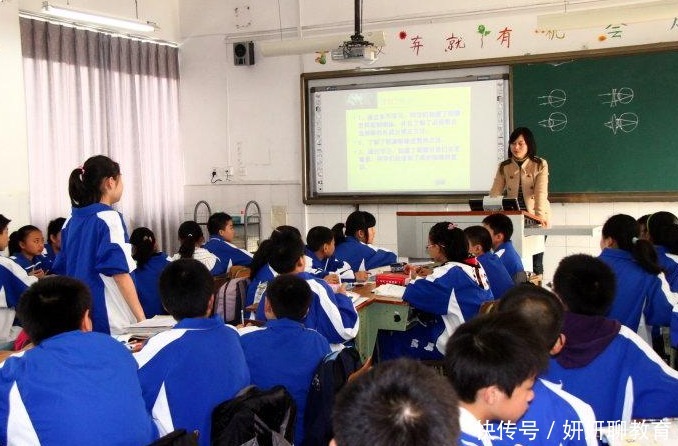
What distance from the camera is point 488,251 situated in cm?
396

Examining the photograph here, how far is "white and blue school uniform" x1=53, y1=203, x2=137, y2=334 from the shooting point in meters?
2.84

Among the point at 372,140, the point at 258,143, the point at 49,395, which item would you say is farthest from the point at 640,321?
the point at 258,143

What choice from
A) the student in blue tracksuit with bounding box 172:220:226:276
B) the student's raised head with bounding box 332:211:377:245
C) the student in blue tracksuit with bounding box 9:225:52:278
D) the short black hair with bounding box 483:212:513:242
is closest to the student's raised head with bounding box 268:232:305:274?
the short black hair with bounding box 483:212:513:242

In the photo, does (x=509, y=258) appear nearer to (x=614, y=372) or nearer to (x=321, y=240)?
(x=321, y=240)

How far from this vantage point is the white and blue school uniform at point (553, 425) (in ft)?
5.42

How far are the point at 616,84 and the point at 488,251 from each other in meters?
2.45

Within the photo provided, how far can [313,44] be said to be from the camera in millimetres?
5449

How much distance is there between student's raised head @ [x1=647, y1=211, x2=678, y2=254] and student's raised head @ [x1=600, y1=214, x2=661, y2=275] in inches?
9.5

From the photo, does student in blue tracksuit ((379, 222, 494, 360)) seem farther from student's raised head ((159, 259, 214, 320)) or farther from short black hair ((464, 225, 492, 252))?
student's raised head ((159, 259, 214, 320))

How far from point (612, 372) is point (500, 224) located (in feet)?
7.09

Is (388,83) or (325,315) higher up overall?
(388,83)

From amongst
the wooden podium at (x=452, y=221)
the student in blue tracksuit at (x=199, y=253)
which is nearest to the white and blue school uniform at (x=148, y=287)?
the student in blue tracksuit at (x=199, y=253)

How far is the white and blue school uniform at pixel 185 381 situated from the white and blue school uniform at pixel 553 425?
83 centimetres

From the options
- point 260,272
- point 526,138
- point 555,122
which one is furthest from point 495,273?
point 555,122
